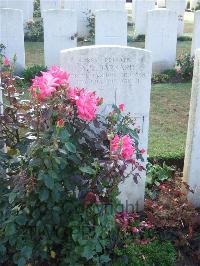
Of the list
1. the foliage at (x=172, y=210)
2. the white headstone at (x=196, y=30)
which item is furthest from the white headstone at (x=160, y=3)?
the foliage at (x=172, y=210)

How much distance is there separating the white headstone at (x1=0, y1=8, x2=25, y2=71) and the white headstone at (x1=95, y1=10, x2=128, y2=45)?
1.55 metres

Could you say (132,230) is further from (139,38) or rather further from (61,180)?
(139,38)

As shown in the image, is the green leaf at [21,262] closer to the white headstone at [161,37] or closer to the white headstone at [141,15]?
the white headstone at [161,37]

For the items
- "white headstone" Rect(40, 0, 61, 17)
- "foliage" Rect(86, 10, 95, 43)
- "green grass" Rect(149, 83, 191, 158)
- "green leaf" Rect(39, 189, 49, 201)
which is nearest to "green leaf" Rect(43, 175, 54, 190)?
"green leaf" Rect(39, 189, 49, 201)

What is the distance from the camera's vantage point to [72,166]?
2.66 m

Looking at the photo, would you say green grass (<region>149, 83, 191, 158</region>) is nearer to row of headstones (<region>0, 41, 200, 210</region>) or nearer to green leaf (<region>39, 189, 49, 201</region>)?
row of headstones (<region>0, 41, 200, 210</region>)

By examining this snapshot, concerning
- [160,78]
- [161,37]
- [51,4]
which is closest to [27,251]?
[160,78]

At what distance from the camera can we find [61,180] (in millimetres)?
2646

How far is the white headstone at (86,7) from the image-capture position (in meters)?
12.8

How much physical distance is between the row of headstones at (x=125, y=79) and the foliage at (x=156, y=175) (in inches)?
14.8

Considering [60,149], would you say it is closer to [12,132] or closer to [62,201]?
[62,201]

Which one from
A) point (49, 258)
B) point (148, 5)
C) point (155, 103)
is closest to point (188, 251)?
point (49, 258)

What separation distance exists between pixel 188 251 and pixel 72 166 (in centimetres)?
134

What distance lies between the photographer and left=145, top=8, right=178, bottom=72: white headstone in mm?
8760
